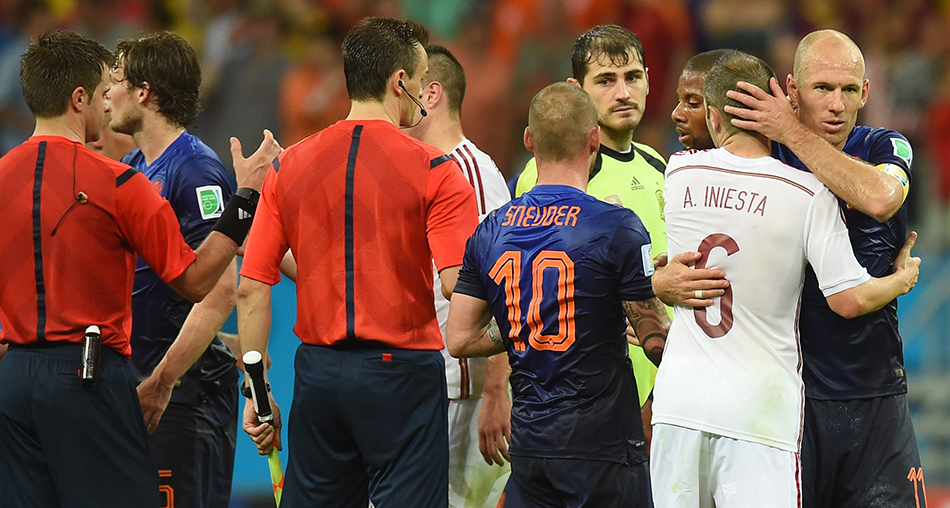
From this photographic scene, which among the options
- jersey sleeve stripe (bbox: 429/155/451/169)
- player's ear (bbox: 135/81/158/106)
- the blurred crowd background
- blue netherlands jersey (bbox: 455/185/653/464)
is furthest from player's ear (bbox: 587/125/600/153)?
the blurred crowd background

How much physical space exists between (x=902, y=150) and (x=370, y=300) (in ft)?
7.83

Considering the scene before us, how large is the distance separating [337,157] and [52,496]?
186cm

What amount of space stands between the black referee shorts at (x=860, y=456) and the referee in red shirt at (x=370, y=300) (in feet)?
5.27

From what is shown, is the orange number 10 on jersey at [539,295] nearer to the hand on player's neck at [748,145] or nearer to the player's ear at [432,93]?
the hand on player's neck at [748,145]

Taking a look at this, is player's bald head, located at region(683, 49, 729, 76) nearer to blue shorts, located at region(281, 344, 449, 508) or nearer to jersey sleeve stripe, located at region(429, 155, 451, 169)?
jersey sleeve stripe, located at region(429, 155, 451, 169)

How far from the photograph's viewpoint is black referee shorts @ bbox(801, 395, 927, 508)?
470 centimetres

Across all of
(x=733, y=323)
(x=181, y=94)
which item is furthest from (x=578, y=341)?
(x=181, y=94)

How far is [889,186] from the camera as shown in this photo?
438 cm

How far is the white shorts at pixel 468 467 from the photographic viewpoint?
595 centimetres

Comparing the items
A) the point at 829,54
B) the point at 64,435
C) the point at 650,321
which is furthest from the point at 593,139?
the point at 64,435

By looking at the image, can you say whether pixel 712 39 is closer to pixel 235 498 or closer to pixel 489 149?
pixel 489 149

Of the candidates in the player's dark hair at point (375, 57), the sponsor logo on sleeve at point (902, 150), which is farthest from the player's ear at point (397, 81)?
the sponsor logo on sleeve at point (902, 150)

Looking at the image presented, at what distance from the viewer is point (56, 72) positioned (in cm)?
483

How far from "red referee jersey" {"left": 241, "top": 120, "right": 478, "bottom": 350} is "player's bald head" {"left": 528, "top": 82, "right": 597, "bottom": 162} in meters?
0.40
